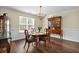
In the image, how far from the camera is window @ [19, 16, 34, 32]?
8.55 feet

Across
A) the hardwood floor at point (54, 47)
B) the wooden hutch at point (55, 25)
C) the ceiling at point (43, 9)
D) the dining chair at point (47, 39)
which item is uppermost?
the ceiling at point (43, 9)

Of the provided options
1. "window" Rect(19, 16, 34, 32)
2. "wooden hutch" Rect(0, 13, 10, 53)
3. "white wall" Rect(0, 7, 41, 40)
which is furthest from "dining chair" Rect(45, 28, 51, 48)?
"wooden hutch" Rect(0, 13, 10, 53)

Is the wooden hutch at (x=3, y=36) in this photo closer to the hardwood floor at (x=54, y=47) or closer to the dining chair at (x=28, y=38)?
the hardwood floor at (x=54, y=47)

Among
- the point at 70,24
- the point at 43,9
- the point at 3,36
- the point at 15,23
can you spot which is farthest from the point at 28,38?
the point at 70,24

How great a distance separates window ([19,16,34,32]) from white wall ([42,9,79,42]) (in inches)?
15.1

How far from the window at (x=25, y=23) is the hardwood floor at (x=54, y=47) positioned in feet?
1.32

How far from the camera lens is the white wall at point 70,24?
2641 mm

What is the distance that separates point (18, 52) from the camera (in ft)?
8.07

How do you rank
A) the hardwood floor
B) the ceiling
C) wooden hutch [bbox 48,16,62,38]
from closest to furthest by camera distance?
the ceiling, the hardwood floor, wooden hutch [bbox 48,16,62,38]

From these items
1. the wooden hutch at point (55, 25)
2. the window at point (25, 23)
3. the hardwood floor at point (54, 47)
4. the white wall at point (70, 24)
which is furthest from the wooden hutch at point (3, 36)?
the wooden hutch at point (55, 25)

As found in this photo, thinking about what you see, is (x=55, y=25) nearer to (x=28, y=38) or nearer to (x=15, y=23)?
(x=28, y=38)

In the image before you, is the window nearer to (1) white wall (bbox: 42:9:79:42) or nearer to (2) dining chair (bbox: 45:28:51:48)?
(1) white wall (bbox: 42:9:79:42)

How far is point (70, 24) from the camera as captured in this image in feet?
8.96
